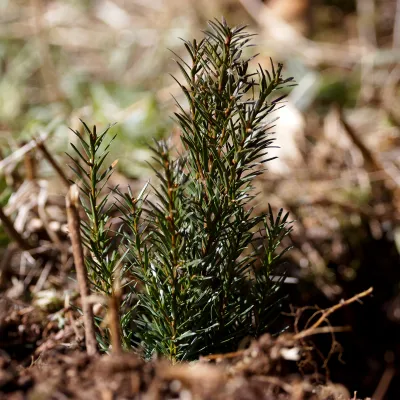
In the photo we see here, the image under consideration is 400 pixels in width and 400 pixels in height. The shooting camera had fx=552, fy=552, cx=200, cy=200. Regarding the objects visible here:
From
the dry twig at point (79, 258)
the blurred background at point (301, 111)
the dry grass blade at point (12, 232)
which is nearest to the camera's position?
the dry twig at point (79, 258)

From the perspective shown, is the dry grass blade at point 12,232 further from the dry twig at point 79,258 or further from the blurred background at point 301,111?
the dry twig at point 79,258

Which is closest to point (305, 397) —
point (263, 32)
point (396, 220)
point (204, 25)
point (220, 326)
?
point (220, 326)

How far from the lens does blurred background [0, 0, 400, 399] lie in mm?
1616

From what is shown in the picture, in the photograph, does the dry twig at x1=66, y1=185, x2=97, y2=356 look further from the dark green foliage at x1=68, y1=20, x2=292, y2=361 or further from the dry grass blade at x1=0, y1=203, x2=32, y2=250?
the dry grass blade at x1=0, y1=203, x2=32, y2=250

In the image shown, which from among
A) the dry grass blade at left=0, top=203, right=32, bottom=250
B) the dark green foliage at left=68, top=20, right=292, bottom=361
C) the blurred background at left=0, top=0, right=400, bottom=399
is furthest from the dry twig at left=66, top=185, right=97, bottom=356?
the dry grass blade at left=0, top=203, right=32, bottom=250

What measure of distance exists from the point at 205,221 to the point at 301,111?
186 cm

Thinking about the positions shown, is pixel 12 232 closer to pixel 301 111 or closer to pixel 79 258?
pixel 79 258

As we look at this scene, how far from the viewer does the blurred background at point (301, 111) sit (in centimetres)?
162

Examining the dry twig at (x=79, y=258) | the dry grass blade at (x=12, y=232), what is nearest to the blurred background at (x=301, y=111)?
the dry grass blade at (x=12, y=232)

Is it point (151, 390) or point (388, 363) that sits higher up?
point (151, 390)

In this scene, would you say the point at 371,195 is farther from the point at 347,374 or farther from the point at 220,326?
the point at 220,326

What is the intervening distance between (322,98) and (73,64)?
1466mm

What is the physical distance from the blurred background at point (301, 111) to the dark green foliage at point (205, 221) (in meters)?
0.10

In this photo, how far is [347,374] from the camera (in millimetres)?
1523
